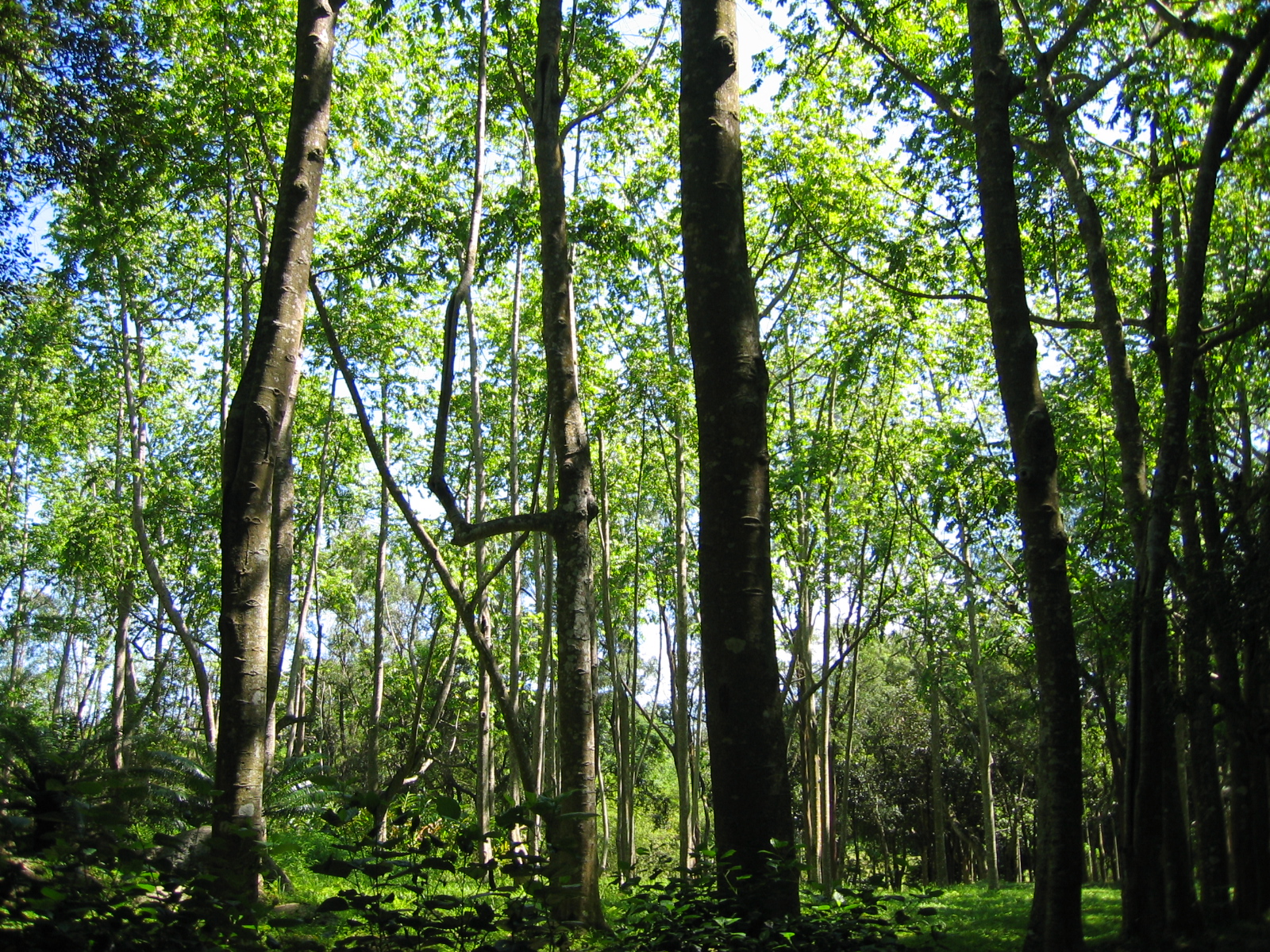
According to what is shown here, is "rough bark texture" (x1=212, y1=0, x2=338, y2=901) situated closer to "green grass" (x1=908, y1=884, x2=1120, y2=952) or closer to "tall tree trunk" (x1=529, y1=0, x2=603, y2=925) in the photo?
"tall tree trunk" (x1=529, y1=0, x2=603, y2=925)

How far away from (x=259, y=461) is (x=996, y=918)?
1095 cm

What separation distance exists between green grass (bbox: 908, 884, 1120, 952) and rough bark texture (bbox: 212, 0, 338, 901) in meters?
3.00

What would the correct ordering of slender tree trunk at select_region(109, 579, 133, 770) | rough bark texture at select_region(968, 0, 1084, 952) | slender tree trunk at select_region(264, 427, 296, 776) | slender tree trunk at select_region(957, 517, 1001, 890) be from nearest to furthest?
rough bark texture at select_region(968, 0, 1084, 952)
slender tree trunk at select_region(264, 427, 296, 776)
slender tree trunk at select_region(957, 517, 1001, 890)
slender tree trunk at select_region(109, 579, 133, 770)

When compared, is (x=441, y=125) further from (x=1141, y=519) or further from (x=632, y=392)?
(x=1141, y=519)

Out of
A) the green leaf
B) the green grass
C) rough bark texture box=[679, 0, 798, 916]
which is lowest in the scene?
the green grass

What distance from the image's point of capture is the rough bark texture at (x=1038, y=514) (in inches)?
172

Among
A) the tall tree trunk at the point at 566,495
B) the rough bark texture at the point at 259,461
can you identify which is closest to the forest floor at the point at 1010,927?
the tall tree trunk at the point at 566,495

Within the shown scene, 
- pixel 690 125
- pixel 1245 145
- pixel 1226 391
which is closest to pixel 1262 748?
pixel 1226 391

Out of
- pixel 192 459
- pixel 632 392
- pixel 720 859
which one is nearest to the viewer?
pixel 720 859

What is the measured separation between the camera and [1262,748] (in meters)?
6.29

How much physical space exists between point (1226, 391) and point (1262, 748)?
111 inches

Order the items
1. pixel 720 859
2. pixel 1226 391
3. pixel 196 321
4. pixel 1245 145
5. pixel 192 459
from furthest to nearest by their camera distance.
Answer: pixel 192 459 < pixel 196 321 < pixel 1226 391 < pixel 1245 145 < pixel 720 859

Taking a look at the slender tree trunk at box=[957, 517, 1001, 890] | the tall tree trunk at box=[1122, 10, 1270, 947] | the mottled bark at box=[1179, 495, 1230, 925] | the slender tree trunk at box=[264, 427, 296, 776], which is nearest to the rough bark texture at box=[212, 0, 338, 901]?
the slender tree trunk at box=[264, 427, 296, 776]

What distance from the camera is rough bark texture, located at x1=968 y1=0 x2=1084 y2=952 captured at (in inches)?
172
